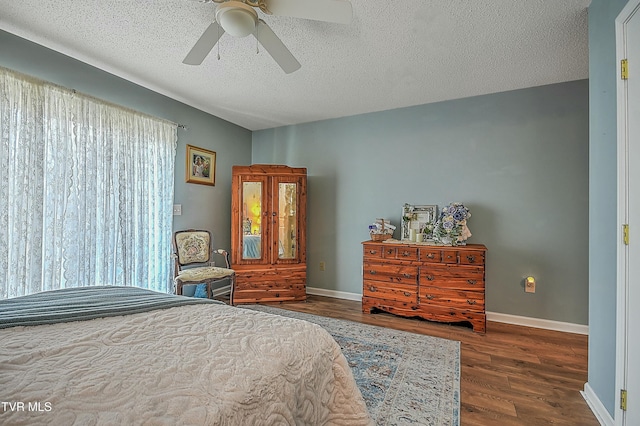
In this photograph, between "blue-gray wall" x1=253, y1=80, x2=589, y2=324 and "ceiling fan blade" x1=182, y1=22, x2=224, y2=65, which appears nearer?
"ceiling fan blade" x1=182, y1=22, x2=224, y2=65

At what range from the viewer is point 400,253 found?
3.05 metres

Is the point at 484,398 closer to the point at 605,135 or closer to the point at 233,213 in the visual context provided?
the point at 605,135

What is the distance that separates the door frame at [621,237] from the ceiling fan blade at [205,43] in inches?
84.1

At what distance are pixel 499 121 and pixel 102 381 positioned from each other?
12.3ft

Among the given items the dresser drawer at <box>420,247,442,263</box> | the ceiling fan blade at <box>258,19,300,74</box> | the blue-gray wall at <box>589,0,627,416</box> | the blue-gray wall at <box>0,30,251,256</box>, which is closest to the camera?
the blue-gray wall at <box>589,0,627,416</box>

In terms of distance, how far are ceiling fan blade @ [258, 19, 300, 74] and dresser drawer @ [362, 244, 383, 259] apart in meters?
2.02

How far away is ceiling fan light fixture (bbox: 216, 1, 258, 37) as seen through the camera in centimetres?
154

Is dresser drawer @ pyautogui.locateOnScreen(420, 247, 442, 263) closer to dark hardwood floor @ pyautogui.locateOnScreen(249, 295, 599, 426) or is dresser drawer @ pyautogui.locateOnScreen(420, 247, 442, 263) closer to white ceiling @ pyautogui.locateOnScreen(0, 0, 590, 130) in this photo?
dark hardwood floor @ pyautogui.locateOnScreen(249, 295, 599, 426)

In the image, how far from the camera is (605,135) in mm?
1545

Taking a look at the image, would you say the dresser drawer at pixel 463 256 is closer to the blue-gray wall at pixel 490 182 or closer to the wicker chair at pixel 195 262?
the blue-gray wall at pixel 490 182

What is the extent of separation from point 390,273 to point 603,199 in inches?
74.2

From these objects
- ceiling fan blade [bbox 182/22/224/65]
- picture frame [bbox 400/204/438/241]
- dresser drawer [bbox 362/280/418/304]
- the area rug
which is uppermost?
ceiling fan blade [bbox 182/22/224/65]

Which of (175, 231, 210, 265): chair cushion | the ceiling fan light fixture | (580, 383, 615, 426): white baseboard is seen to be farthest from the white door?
(175, 231, 210, 265): chair cushion

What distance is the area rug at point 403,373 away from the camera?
156cm
